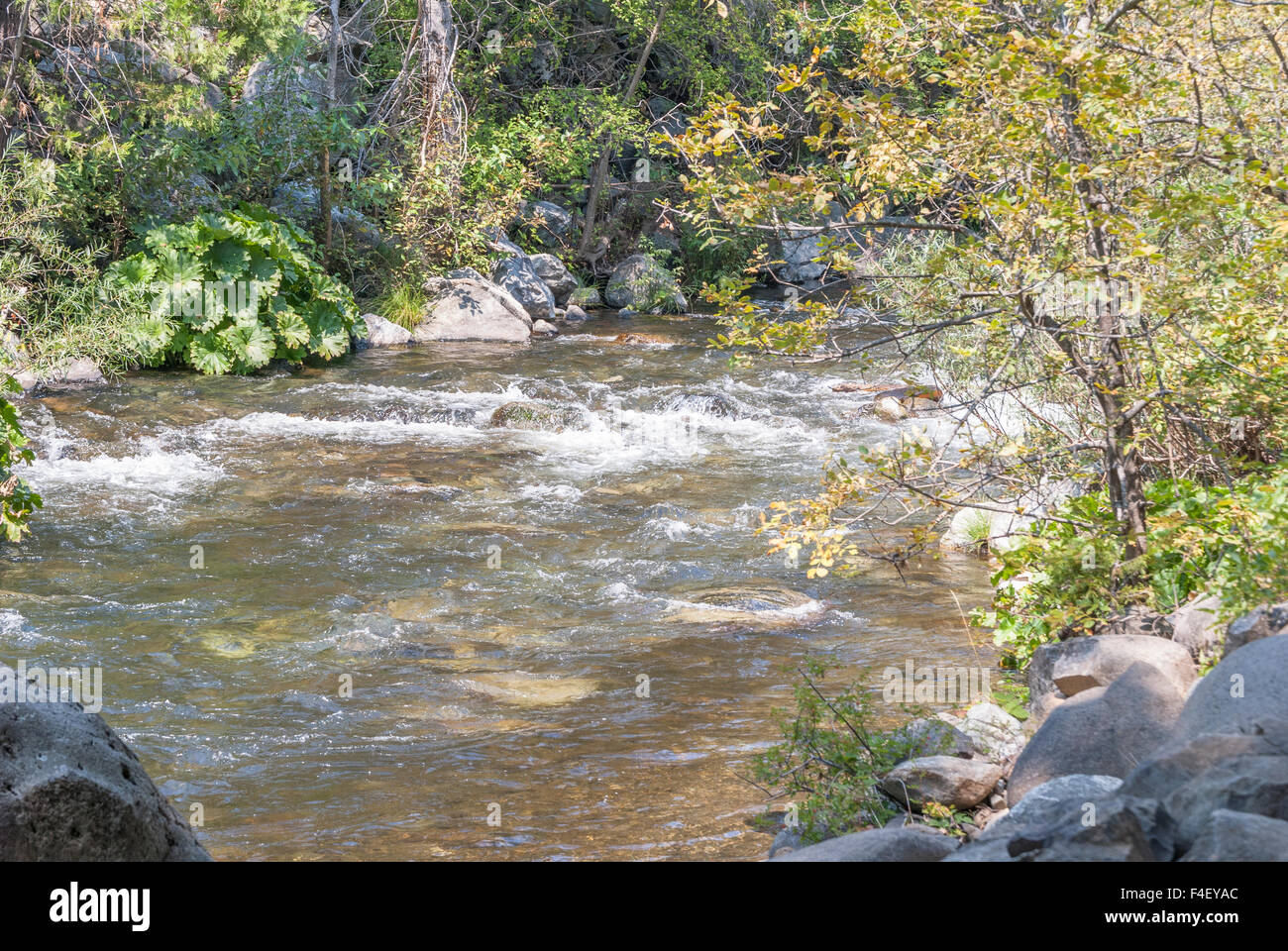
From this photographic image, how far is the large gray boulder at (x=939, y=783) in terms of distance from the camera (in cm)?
442

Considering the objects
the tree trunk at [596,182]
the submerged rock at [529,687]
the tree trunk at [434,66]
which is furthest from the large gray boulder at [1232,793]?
the tree trunk at [596,182]

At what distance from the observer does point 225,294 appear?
13656 millimetres

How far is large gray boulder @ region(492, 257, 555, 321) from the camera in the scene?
18109mm

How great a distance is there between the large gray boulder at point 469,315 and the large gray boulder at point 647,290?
332 centimetres

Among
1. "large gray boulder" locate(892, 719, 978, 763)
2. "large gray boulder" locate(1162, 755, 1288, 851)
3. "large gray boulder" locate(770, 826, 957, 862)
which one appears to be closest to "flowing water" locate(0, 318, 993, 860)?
"large gray boulder" locate(892, 719, 978, 763)

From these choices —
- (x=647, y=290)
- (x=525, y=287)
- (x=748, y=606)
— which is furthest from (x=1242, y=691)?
(x=647, y=290)

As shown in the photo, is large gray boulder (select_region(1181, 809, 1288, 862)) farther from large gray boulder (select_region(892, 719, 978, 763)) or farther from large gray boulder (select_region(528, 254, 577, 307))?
large gray boulder (select_region(528, 254, 577, 307))

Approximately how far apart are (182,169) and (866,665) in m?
11.4

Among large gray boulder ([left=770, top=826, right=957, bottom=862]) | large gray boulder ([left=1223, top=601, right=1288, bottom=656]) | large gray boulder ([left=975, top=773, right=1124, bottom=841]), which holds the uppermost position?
large gray boulder ([left=1223, top=601, right=1288, bottom=656])

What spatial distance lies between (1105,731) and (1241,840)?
1625 millimetres

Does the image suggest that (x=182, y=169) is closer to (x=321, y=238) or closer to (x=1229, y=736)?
(x=321, y=238)

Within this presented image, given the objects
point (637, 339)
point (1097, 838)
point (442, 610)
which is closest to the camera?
point (1097, 838)

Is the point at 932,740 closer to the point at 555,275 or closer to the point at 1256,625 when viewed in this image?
the point at 1256,625

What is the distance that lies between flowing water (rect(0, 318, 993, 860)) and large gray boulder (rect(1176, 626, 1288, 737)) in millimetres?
1431
